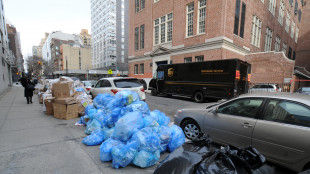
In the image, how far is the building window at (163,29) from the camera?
18750mm

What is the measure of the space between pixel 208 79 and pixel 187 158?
925cm

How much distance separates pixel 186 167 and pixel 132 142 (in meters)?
1.40

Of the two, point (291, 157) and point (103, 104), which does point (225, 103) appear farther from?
point (103, 104)

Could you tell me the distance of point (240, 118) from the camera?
120 inches

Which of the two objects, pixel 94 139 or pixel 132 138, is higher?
pixel 132 138

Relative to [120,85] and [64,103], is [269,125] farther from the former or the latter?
[64,103]

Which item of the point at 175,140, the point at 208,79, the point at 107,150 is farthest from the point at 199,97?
the point at 107,150

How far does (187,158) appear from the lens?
1.58m

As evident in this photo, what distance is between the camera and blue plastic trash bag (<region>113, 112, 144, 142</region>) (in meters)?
2.85

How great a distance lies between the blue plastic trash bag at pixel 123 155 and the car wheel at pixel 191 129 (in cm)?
189

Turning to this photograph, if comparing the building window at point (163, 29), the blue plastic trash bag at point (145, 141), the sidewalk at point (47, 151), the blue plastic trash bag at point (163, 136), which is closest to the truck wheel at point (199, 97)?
the blue plastic trash bag at point (163, 136)

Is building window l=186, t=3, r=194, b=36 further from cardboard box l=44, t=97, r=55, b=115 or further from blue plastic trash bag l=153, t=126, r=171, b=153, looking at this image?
blue plastic trash bag l=153, t=126, r=171, b=153

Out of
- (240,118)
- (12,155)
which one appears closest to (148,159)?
(240,118)

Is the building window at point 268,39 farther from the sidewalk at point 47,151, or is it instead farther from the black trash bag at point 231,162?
the black trash bag at point 231,162
